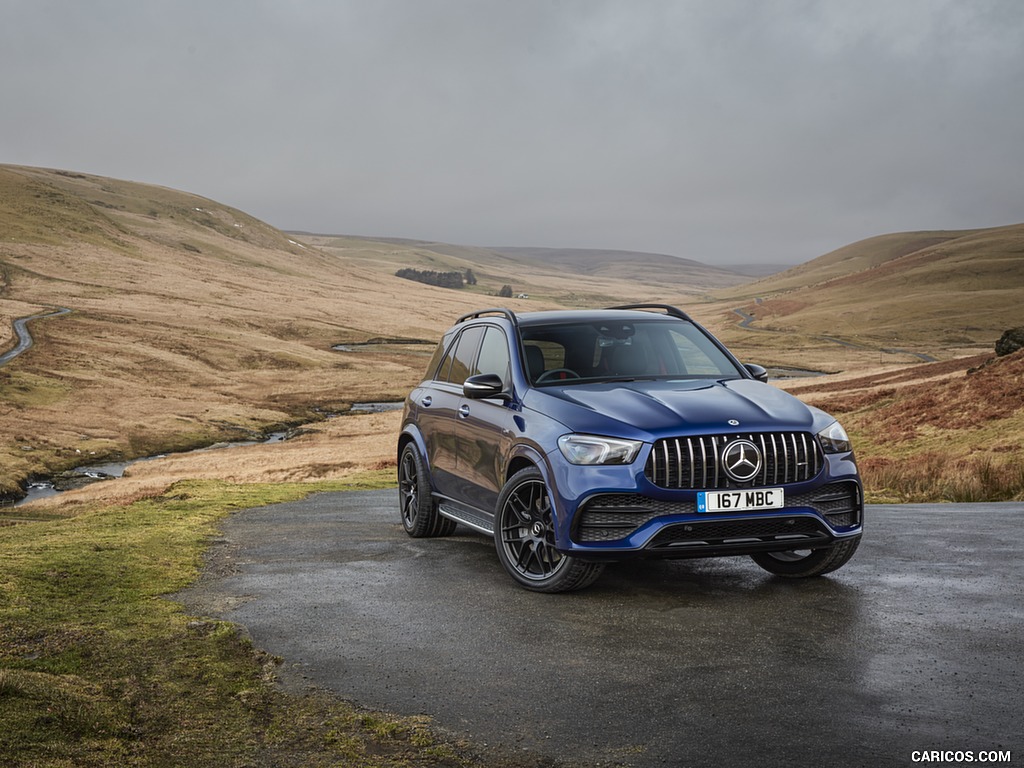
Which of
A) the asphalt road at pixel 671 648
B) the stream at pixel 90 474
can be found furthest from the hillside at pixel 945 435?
the stream at pixel 90 474

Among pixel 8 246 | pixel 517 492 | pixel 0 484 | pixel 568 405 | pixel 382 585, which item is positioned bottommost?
pixel 0 484

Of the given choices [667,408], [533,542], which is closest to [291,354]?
[533,542]

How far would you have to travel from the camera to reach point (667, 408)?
8.17 m

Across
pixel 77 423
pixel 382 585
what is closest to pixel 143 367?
pixel 77 423

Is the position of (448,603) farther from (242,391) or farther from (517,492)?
(242,391)

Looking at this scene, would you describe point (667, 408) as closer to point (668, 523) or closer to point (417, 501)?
point (668, 523)

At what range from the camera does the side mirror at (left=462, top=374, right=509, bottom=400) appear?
9.26 metres

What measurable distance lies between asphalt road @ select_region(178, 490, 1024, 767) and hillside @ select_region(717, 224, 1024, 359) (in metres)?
98.4

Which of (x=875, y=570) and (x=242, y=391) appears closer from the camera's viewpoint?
(x=875, y=570)

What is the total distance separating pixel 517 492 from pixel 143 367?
7971cm

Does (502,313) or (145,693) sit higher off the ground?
(502,313)

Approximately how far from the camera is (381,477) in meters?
28.1

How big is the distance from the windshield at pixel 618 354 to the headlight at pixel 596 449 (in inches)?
51.7

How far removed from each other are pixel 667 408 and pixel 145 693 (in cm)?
415
